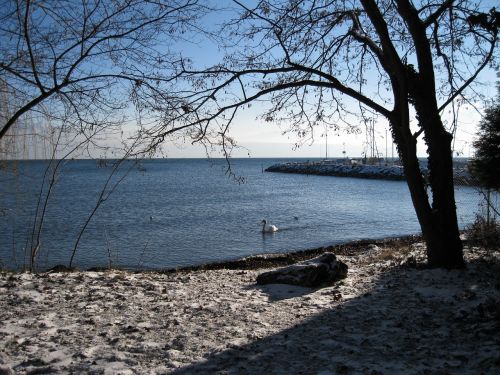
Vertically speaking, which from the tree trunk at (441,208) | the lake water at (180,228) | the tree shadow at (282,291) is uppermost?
the tree trunk at (441,208)

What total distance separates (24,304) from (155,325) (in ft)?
5.99

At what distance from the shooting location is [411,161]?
25.2ft

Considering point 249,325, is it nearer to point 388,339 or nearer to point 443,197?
point 388,339

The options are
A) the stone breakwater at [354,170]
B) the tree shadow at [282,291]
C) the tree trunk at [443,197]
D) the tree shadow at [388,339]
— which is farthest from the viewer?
the stone breakwater at [354,170]

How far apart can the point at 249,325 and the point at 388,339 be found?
4.84 ft

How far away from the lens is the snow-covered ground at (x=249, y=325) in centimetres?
399

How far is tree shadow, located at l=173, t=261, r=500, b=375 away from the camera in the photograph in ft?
12.9

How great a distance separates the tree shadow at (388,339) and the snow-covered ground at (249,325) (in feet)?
0.04

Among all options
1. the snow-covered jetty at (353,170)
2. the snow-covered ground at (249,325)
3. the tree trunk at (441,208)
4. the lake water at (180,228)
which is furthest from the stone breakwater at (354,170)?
the snow-covered ground at (249,325)

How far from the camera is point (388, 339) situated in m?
4.66

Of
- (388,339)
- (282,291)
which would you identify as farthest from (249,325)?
(282,291)

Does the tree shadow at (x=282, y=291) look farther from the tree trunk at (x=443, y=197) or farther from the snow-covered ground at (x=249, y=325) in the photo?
the tree trunk at (x=443, y=197)

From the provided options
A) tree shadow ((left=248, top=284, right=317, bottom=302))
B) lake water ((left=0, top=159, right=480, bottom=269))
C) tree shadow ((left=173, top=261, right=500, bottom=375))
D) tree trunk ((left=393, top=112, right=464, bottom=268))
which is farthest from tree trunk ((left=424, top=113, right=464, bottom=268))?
lake water ((left=0, top=159, right=480, bottom=269))

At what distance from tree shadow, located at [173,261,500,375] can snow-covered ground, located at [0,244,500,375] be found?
1cm
